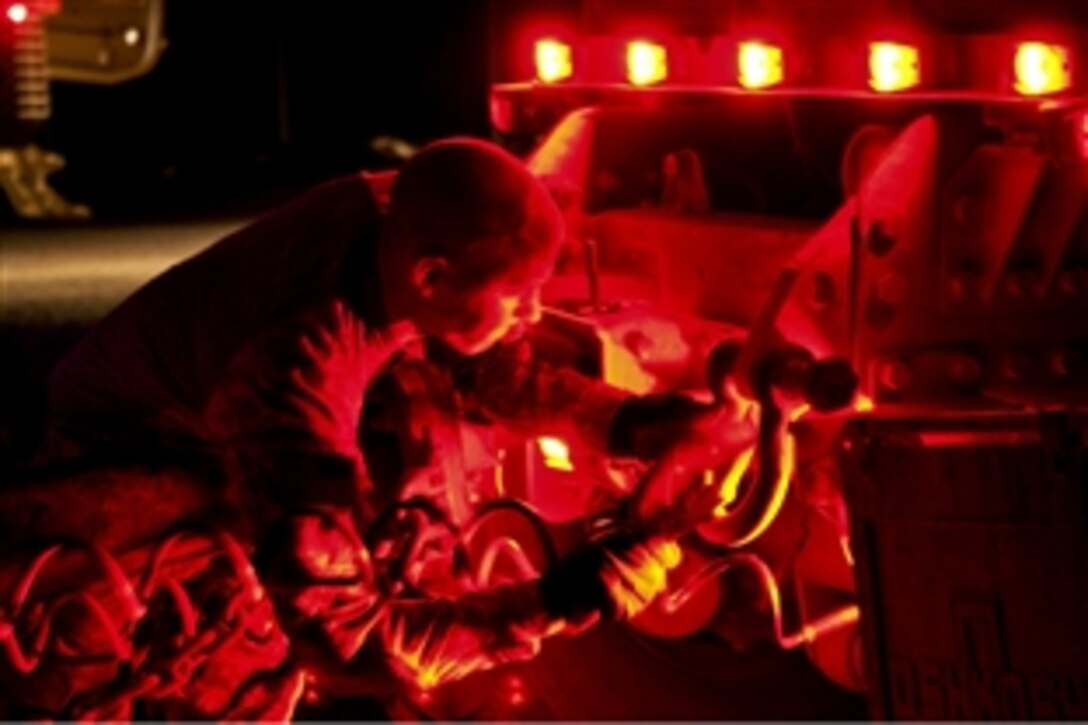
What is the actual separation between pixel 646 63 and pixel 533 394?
0.66 meters

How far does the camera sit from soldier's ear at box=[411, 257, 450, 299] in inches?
157

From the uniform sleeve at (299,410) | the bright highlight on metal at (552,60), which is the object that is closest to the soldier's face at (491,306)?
the uniform sleeve at (299,410)

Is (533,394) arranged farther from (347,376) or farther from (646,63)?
(646,63)

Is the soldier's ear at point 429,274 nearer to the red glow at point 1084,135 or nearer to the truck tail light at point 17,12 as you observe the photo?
the red glow at point 1084,135

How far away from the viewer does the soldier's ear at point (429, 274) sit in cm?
399

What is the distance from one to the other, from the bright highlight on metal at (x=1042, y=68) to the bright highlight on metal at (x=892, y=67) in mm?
186

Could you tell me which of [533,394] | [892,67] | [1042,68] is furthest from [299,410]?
[1042,68]

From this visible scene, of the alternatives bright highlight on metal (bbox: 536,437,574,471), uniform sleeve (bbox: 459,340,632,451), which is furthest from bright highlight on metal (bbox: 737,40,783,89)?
bright highlight on metal (bbox: 536,437,574,471)

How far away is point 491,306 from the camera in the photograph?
4.05 metres

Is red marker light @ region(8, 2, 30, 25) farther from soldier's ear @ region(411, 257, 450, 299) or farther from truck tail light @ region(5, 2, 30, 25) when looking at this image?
soldier's ear @ region(411, 257, 450, 299)

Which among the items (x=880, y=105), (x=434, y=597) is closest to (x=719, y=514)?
(x=434, y=597)

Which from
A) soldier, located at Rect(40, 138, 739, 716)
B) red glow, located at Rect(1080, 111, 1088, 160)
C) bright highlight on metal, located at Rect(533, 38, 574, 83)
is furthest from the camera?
bright highlight on metal, located at Rect(533, 38, 574, 83)

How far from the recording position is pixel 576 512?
15.9 feet

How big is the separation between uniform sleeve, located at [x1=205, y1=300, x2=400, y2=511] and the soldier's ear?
155mm
